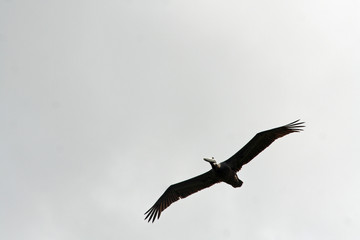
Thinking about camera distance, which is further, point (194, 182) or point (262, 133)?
point (194, 182)

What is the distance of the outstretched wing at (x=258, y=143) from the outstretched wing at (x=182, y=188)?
66.8 inches

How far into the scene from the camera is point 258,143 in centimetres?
3591

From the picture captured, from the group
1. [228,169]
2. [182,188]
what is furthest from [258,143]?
[182,188]

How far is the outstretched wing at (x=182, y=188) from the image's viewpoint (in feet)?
123

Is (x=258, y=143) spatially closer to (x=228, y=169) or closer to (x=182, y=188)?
(x=228, y=169)

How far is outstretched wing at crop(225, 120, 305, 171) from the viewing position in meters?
34.9

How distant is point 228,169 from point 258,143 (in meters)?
2.22

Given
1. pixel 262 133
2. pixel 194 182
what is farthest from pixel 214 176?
pixel 262 133

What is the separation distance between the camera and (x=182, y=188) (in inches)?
1494

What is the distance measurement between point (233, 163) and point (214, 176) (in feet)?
5.17

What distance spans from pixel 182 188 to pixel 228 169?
3.35m

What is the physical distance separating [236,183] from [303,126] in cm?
501

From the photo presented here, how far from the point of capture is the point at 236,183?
36.3 metres

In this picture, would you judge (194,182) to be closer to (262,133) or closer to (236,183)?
(236,183)
